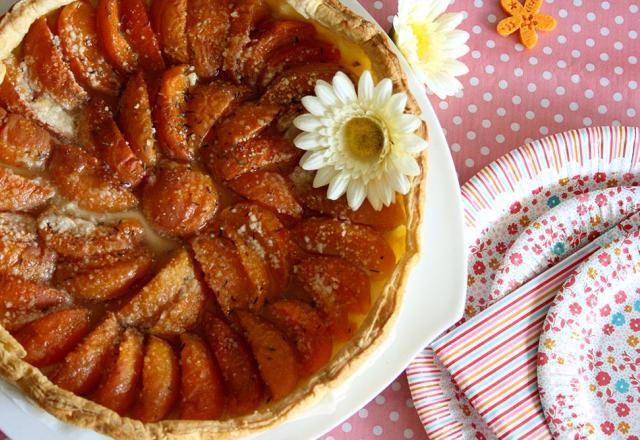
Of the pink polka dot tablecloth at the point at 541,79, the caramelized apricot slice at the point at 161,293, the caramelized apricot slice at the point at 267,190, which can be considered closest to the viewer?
the caramelized apricot slice at the point at 161,293

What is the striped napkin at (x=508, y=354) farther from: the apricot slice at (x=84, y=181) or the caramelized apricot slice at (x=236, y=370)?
the apricot slice at (x=84, y=181)

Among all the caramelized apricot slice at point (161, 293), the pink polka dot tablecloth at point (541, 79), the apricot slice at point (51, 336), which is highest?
the apricot slice at point (51, 336)

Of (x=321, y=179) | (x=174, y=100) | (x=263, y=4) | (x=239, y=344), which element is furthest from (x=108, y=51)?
(x=239, y=344)

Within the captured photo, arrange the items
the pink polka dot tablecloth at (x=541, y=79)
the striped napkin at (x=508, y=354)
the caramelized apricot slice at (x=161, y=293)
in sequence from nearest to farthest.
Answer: the caramelized apricot slice at (x=161, y=293)
the striped napkin at (x=508, y=354)
the pink polka dot tablecloth at (x=541, y=79)

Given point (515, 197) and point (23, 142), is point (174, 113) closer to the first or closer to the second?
point (23, 142)

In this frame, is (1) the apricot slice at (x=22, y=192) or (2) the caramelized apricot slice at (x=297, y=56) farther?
(2) the caramelized apricot slice at (x=297, y=56)

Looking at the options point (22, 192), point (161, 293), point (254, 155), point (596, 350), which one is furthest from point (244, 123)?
point (596, 350)

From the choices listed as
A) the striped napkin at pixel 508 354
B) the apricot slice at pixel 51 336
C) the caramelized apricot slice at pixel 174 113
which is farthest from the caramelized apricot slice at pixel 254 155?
the striped napkin at pixel 508 354
